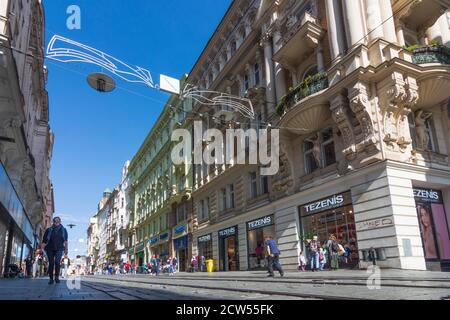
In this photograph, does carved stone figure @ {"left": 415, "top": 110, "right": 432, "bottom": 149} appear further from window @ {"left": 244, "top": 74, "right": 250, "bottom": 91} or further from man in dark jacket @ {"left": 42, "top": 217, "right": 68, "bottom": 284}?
man in dark jacket @ {"left": 42, "top": 217, "right": 68, "bottom": 284}

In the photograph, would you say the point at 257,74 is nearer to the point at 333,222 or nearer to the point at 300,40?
the point at 300,40

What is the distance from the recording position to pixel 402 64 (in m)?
14.7

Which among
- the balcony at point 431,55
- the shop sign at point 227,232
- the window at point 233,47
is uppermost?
the window at point 233,47

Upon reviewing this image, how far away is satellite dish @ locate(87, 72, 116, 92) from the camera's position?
9938mm

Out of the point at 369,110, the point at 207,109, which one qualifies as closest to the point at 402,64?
the point at 369,110

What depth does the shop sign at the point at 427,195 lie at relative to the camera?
15265 mm

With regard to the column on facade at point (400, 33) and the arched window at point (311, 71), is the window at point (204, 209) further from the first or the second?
the column on facade at point (400, 33)

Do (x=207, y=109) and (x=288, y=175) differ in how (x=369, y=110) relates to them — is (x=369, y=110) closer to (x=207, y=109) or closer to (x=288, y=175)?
(x=288, y=175)

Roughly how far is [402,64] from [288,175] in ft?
25.9

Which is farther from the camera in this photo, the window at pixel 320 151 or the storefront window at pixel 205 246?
the storefront window at pixel 205 246

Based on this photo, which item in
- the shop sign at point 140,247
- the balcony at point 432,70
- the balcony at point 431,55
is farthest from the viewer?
the shop sign at point 140,247

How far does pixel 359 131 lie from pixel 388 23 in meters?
5.05

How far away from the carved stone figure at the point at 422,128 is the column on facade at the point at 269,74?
8071 millimetres

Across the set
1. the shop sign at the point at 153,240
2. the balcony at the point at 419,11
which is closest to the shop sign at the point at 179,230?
the shop sign at the point at 153,240
